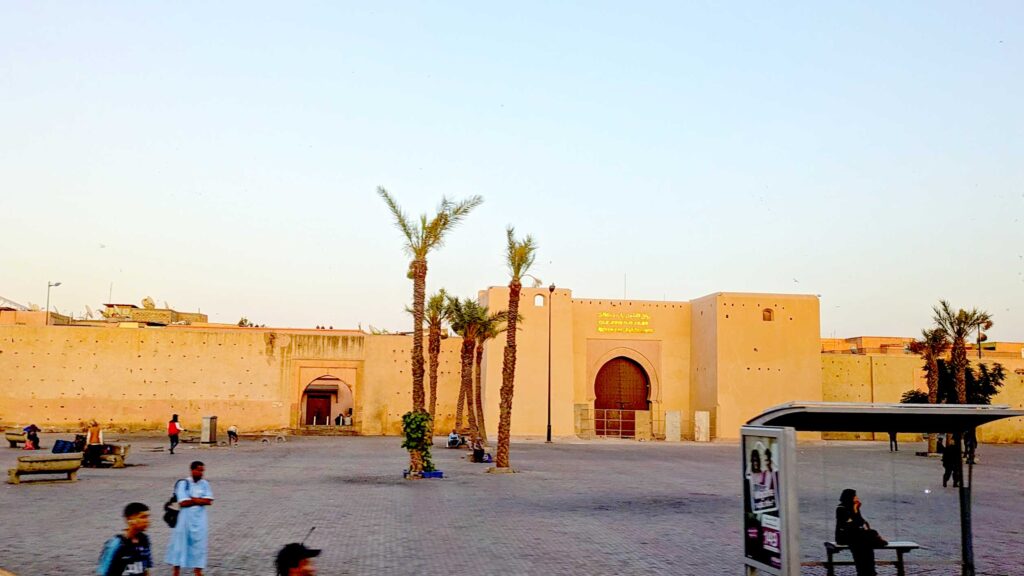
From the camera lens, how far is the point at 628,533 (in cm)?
1298

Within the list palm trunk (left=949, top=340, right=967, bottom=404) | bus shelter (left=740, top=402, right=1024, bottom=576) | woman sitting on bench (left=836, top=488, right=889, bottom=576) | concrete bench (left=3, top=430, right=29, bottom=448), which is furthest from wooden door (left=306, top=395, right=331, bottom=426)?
bus shelter (left=740, top=402, right=1024, bottom=576)

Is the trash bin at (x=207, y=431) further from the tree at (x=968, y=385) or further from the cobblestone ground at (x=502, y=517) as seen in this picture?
the tree at (x=968, y=385)

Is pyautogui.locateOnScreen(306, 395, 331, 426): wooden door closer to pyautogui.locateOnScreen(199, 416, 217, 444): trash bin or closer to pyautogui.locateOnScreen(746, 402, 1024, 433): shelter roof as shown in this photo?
pyautogui.locateOnScreen(199, 416, 217, 444): trash bin

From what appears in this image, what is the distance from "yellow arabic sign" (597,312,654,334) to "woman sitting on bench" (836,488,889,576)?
4027 centimetres

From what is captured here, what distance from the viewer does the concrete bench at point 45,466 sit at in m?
18.4

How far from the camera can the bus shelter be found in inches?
301

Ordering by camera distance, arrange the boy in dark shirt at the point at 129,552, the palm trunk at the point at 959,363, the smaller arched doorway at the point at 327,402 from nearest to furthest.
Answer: the boy in dark shirt at the point at 129,552, the palm trunk at the point at 959,363, the smaller arched doorway at the point at 327,402

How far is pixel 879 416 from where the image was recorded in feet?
28.9

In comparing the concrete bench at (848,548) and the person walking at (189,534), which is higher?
the person walking at (189,534)

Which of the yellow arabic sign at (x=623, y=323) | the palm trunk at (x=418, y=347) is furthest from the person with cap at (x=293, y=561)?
the yellow arabic sign at (x=623, y=323)

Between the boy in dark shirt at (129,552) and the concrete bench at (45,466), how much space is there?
13.7 metres

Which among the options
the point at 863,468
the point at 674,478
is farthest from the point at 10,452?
the point at 863,468

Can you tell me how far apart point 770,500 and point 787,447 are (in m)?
0.61

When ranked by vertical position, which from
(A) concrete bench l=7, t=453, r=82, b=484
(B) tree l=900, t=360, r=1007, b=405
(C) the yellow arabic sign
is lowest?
(A) concrete bench l=7, t=453, r=82, b=484
